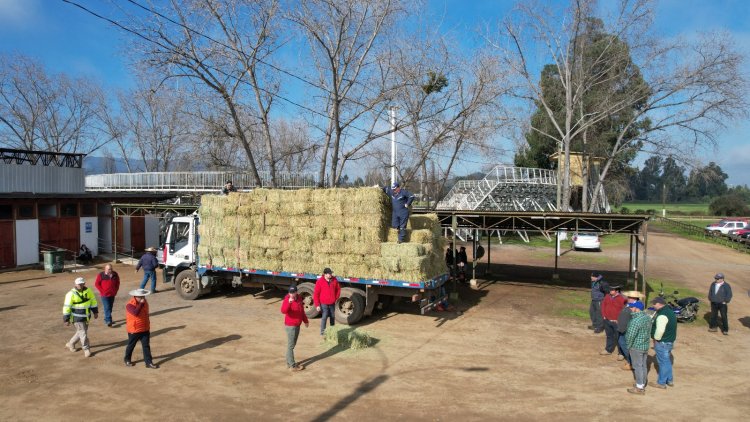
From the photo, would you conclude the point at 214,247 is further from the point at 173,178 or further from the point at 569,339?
the point at 173,178

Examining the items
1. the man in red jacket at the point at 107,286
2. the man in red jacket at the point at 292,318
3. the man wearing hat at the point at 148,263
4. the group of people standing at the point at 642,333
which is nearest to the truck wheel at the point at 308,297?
the man in red jacket at the point at 292,318

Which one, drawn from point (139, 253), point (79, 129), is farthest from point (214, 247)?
point (79, 129)

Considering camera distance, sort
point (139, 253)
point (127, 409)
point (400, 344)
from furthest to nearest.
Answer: point (139, 253)
point (400, 344)
point (127, 409)

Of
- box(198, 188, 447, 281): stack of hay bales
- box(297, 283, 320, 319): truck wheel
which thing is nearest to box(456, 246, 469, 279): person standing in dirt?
box(198, 188, 447, 281): stack of hay bales

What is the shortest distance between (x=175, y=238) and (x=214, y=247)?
2.32m

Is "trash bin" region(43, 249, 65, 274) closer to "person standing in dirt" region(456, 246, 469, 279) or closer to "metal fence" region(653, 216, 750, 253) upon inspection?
"person standing in dirt" region(456, 246, 469, 279)

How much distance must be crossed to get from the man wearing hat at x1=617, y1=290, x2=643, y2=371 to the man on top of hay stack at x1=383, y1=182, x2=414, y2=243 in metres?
5.60

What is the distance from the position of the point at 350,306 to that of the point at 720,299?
32.2 feet

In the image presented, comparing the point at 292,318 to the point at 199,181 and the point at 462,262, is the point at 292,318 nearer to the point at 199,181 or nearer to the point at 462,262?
the point at 462,262

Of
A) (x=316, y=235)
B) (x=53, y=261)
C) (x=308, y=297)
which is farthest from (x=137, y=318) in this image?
(x=53, y=261)

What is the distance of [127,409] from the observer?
7.63m

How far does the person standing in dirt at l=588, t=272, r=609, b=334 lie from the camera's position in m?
12.4

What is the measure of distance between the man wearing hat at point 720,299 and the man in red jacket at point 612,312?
419 cm

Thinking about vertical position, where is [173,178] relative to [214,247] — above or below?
above
